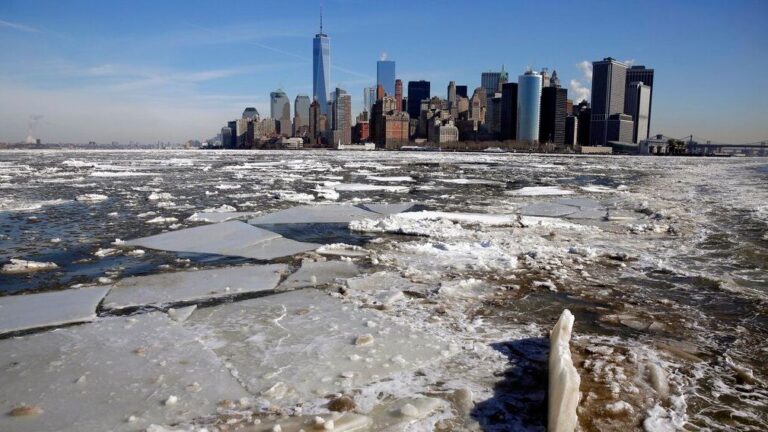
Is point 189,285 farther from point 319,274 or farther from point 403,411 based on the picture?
point 403,411

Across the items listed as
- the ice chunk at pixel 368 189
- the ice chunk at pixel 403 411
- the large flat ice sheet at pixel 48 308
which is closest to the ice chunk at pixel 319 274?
the large flat ice sheet at pixel 48 308

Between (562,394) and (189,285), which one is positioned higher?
(562,394)

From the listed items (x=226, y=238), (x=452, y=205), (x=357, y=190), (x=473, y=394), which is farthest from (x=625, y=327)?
(x=357, y=190)

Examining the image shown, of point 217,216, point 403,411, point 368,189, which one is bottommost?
point 403,411

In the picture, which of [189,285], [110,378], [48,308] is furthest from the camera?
[189,285]

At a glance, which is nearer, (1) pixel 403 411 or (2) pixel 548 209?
(1) pixel 403 411

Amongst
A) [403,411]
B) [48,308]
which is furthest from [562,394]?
[48,308]
